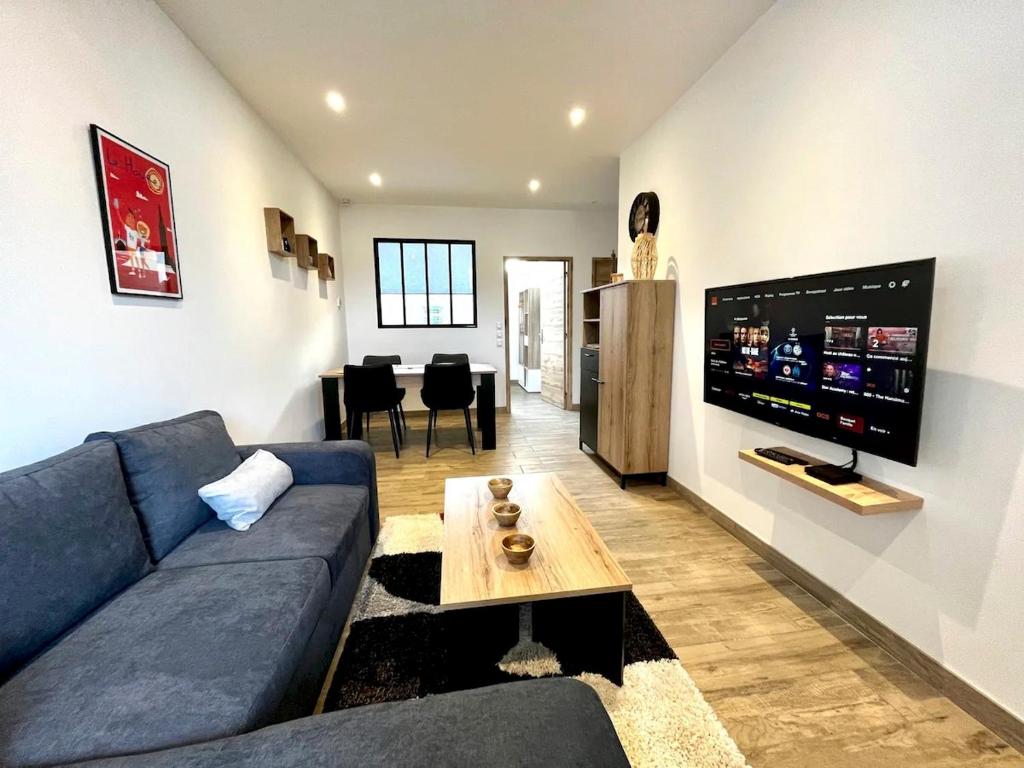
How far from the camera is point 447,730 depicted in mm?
764

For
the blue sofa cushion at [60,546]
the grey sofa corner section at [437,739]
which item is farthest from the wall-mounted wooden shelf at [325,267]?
the grey sofa corner section at [437,739]

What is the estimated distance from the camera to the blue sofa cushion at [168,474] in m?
1.47

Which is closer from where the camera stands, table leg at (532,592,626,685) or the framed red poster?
table leg at (532,592,626,685)

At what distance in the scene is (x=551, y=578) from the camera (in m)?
1.33

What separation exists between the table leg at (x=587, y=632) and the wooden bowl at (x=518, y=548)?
261mm

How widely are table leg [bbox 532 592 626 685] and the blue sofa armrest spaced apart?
→ 1154mm

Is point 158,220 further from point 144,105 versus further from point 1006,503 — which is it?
point 1006,503

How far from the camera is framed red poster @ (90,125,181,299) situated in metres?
1.67

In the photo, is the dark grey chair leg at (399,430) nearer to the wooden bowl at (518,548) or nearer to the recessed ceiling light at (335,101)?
the recessed ceiling light at (335,101)

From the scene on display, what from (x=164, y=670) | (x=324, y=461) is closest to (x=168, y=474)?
(x=324, y=461)

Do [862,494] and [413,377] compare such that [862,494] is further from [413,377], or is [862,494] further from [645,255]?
[413,377]

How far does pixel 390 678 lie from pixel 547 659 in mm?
559

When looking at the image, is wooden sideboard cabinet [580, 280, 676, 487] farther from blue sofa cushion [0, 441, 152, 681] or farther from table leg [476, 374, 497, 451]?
blue sofa cushion [0, 441, 152, 681]

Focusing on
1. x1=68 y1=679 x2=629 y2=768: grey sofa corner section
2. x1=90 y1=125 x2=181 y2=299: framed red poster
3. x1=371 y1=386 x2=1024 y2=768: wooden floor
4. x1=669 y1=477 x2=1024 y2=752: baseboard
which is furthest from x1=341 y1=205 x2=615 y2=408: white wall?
x1=68 y1=679 x2=629 y2=768: grey sofa corner section
